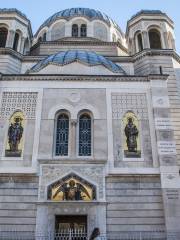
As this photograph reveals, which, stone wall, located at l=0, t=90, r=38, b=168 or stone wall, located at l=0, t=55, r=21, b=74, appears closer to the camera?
stone wall, located at l=0, t=90, r=38, b=168

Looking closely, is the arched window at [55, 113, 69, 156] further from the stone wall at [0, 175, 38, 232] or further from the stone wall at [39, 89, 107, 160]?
the stone wall at [0, 175, 38, 232]

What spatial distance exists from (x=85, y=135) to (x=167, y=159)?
13.4 ft

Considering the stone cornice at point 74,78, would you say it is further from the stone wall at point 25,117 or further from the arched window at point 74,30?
the arched window at point 74,30

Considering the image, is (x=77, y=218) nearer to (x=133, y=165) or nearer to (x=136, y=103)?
(x=133, y=165)

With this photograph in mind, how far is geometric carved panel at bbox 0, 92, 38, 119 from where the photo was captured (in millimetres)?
16609

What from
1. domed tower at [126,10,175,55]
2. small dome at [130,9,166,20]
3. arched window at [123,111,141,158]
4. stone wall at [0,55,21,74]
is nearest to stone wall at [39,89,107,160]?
arched window at [123,111,141,158]

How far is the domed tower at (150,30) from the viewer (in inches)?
938

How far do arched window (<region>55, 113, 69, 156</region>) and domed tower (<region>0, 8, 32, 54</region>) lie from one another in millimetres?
9078

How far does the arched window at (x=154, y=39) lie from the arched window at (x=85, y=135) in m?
10.3

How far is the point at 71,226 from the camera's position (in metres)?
14.1

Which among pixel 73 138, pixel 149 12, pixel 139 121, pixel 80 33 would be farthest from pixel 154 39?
pixel 73 138

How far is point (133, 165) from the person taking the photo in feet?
50.0

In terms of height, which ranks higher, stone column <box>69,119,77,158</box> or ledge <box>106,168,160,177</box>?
stone column <box>69,119,77,158</box>

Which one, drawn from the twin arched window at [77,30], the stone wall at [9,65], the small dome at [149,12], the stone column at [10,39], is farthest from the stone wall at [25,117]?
the twin arched window at [77,30]
